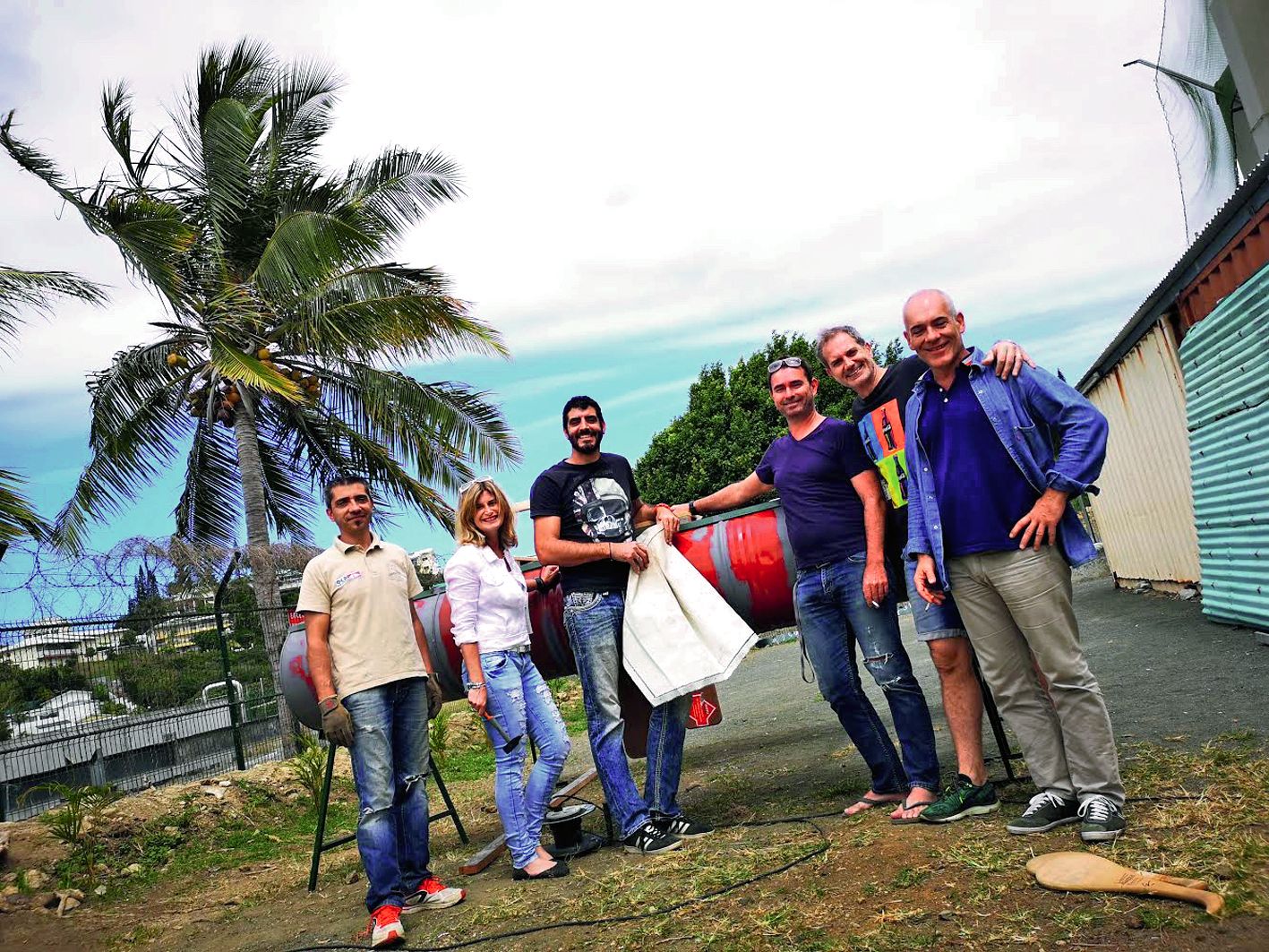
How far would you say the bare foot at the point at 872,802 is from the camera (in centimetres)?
452

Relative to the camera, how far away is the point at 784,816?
4852 mm

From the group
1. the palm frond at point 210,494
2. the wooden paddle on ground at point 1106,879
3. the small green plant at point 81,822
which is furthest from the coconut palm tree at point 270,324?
the wooden paddle on ground at point 1106,879

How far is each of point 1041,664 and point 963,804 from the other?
80 centimetres

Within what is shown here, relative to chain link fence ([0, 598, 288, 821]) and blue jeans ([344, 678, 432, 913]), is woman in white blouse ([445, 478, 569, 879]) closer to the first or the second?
blue jeans ([344, 678, 432, 913])

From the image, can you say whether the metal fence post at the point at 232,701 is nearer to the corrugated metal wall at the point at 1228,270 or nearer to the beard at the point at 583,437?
the beard at the point at 583,437

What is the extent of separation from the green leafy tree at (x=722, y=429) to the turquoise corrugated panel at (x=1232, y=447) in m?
16.7

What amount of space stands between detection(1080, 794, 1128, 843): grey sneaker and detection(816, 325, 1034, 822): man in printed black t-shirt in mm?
608

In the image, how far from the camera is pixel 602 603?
4855 mm

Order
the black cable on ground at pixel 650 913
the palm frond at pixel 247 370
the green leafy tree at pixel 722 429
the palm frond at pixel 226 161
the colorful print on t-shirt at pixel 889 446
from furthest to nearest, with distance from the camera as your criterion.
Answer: the green leafy tree at pixel 722 429 → the palm frond at pixel 226 161 → the palm frond at pixel 247 370 → the colorful print on t-shirt at pixel 889 446 → the black cable on ground at pixel 650 913

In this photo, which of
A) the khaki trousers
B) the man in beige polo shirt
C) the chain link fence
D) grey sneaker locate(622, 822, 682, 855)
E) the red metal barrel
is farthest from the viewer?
the chain link fence

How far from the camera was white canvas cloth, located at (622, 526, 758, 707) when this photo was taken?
4699 millimetres

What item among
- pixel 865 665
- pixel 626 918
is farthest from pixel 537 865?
pixel 865 665

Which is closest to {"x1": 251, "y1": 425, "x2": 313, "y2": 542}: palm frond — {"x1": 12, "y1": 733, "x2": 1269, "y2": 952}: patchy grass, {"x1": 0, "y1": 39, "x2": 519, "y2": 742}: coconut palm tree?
{"x1": 0, "y1": 39, "x2": 519, "y2": 742}: coconut palm tree

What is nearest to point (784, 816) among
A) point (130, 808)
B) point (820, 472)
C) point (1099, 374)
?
point (820, 472)
